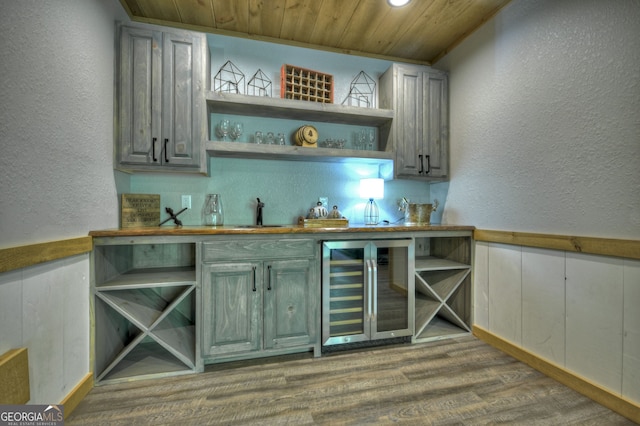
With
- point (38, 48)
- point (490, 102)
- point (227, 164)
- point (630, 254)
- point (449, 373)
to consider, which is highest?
point (490, 102)

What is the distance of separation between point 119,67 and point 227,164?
1.00 meters

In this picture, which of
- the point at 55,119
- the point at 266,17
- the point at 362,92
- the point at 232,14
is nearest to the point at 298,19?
the point at 266,17

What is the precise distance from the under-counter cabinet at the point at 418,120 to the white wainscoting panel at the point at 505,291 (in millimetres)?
909

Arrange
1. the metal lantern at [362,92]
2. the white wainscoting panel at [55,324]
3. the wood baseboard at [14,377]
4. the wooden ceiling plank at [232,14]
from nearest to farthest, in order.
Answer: the wood baseboard at [14,377]
the white wainscoting panel at [55,324]
the wooden ceiling plank at [232,14]
the metal lantern at [362,92]

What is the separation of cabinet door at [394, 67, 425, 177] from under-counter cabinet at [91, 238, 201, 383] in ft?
6.69

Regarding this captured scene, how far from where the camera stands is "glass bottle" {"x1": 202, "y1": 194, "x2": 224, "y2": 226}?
7.63ft

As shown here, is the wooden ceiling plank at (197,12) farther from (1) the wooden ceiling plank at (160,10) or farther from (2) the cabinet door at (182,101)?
(2) the cabinet door at (182,101)

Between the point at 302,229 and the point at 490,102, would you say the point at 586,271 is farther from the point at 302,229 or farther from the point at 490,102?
the point at 302,229

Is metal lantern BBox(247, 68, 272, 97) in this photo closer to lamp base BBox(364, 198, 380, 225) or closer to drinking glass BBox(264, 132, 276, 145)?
drinking glass BBox(264, 132, 276, 145)

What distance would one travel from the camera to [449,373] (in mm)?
1806

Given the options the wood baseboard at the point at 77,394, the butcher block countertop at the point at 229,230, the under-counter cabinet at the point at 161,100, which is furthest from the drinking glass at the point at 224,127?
the wood baseboard at the point at 77,394

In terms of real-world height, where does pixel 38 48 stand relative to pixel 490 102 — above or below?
below

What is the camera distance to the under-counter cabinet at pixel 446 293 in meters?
2.33

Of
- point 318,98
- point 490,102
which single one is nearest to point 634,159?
point 490,102
